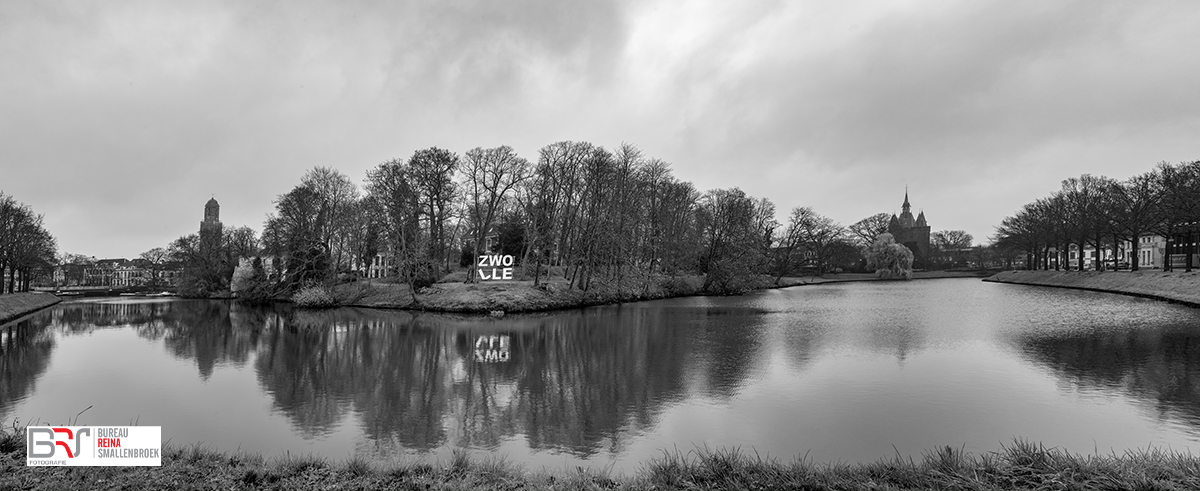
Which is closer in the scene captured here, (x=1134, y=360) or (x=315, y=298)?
(x=1134, y=360)

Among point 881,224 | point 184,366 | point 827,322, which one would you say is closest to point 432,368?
point 184,366

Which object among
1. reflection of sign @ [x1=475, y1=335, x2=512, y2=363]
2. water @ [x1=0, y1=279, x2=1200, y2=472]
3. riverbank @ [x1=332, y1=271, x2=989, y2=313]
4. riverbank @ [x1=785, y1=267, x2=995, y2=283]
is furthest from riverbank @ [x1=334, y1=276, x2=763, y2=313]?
riverbank @ [x1=785, y1=267, x2=995, y2=283]

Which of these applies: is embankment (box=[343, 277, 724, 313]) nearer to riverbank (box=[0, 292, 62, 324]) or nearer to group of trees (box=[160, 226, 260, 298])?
riverbank (box=[0, 292, 62, 324])

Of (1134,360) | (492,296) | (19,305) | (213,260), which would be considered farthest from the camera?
(213,260)

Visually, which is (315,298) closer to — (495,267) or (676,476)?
(495,267)

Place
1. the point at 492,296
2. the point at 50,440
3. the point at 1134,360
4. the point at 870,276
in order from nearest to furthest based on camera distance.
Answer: the point at 50,440, the point at 1134,360, the point at 492,296, the point at 870,276

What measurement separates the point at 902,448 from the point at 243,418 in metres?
10.1

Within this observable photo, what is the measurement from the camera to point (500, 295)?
31.5 metres

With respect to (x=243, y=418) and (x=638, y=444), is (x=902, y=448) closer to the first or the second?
(x=638, y=444)

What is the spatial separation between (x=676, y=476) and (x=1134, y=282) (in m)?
51.1

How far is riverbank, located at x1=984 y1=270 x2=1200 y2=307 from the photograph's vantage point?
3102 cm

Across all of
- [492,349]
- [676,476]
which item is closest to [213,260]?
[492,349]

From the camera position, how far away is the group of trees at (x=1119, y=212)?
34066 mm

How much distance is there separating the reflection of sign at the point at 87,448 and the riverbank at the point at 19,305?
33454 mm
